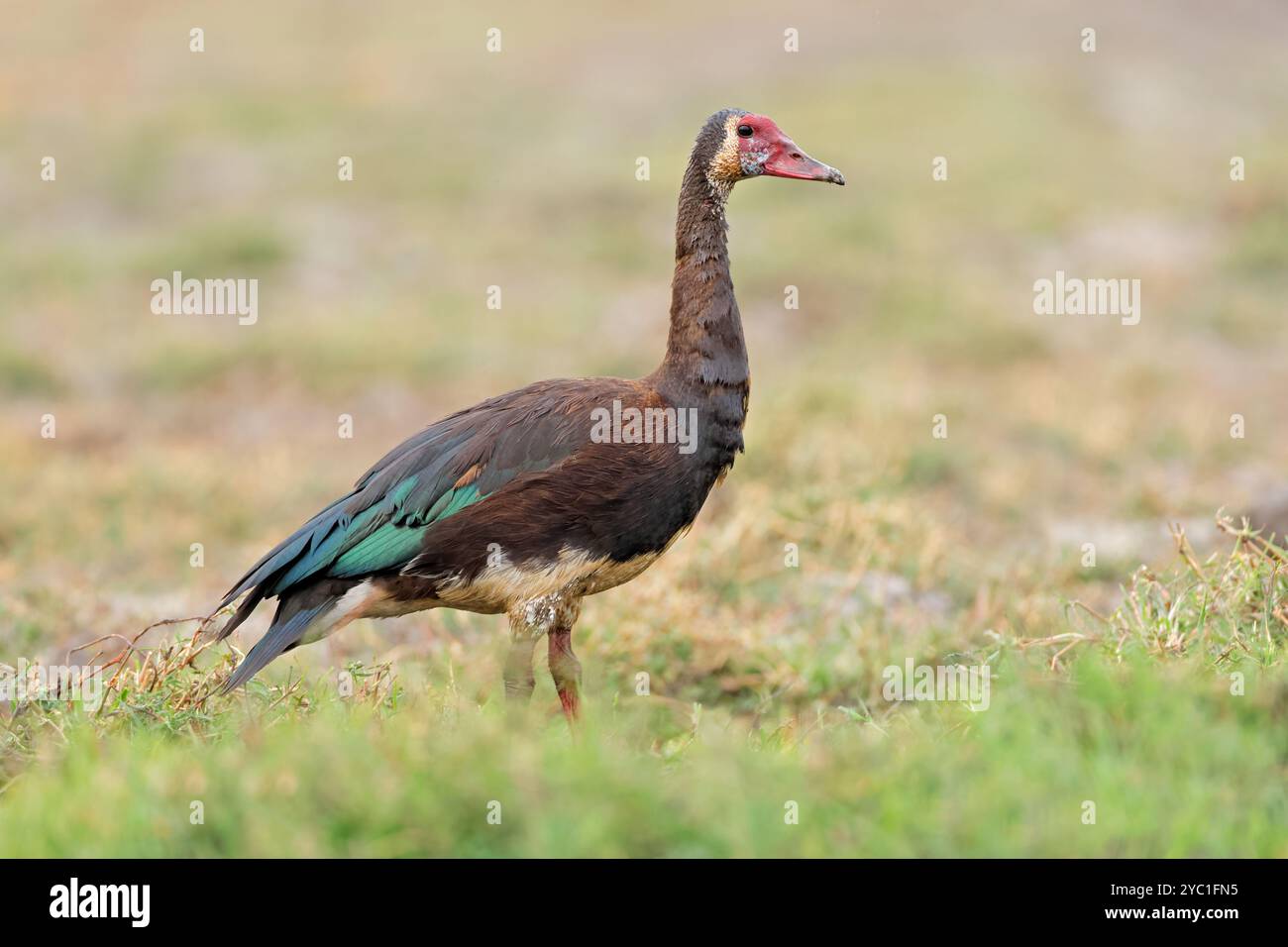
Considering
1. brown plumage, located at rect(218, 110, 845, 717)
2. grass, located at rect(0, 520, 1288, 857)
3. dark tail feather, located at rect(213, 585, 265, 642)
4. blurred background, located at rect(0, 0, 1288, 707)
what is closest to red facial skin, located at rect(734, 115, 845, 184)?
brown plumage, located at rect(218, 110, 845, 717)

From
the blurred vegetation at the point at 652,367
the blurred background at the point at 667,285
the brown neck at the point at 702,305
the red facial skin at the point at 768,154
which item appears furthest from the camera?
the blurred background at the point at 667,285

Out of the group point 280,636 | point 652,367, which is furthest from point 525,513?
point 652,367

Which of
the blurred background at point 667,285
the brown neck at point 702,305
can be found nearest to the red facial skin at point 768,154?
the brown neck at point 702,305

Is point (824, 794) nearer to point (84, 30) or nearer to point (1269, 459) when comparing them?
point (1269, 459)

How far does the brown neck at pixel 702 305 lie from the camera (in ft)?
17.5

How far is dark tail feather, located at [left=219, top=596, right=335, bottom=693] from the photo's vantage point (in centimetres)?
471

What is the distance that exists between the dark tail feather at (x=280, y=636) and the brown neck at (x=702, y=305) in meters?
1.39

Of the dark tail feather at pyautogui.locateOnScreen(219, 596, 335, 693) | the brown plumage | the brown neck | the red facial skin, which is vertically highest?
the red facial skin

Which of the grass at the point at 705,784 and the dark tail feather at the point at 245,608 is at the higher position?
the dark tail feather at the point at 245,608

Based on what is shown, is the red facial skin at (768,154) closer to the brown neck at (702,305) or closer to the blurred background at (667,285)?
the brown neck at (702,305)

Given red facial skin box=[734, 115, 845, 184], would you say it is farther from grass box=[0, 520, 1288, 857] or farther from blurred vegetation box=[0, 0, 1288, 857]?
grass box=[0, 520, 1288, 857]

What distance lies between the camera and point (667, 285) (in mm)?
14977

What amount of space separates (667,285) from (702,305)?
962 centimetres

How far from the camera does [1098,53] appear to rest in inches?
960
